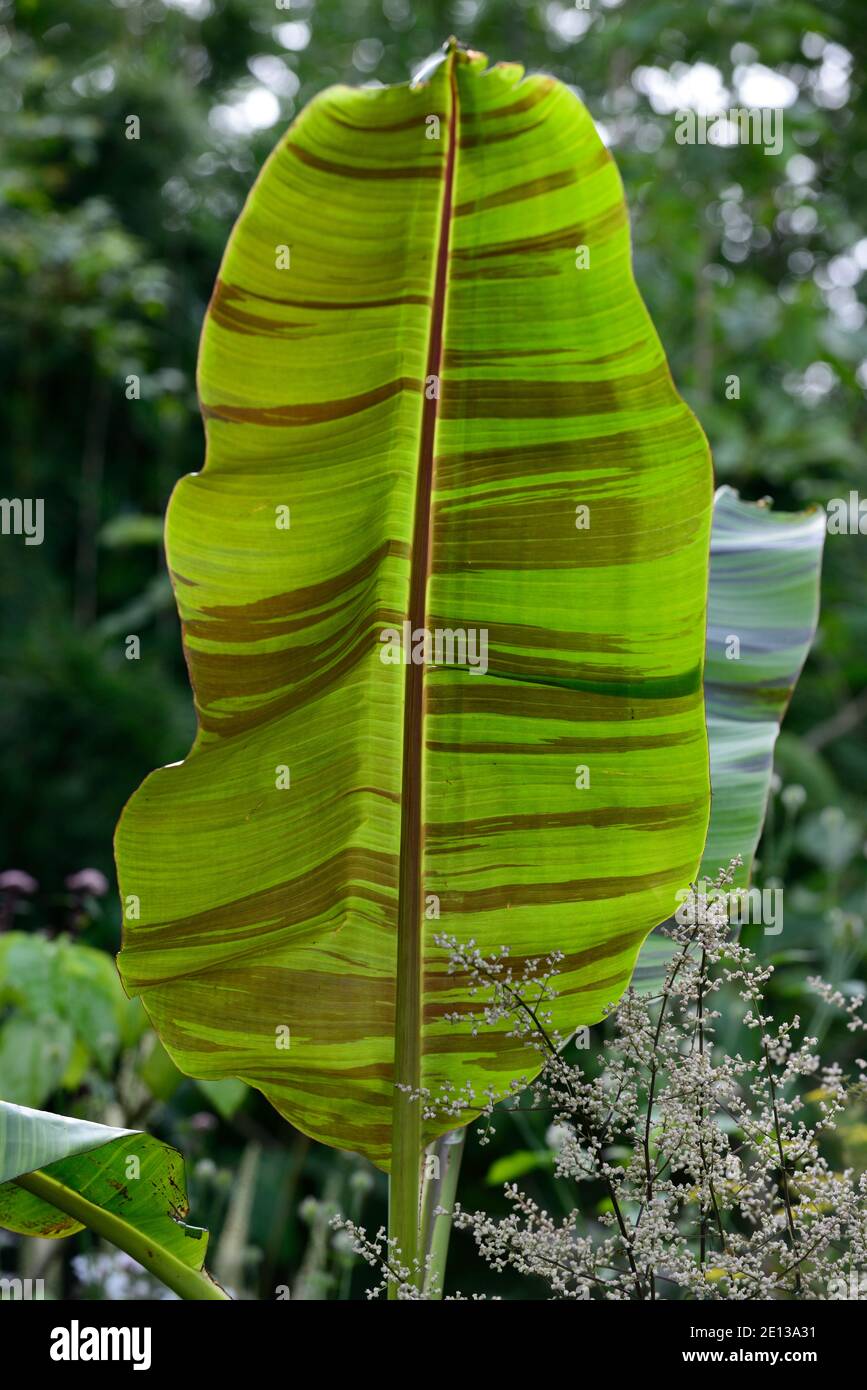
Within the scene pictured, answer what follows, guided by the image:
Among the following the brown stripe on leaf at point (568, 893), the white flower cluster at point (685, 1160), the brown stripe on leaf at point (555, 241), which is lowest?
the white flower cluster at point (685, 1160)

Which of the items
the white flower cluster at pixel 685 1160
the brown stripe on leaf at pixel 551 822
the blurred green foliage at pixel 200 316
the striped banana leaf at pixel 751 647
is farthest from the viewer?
the blurred green foliage at pixel 200 316

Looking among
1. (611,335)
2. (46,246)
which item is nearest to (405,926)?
(611,335)

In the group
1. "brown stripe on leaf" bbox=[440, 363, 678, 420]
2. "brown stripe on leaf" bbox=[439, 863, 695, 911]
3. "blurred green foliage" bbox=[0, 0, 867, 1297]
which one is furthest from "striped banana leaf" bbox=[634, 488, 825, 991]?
"blurred green foliage" bbox=[0, 0, 867, 1297]

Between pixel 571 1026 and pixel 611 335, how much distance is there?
48 cm

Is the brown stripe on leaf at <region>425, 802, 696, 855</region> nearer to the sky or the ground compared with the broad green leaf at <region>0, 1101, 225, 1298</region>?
nearer to the sky

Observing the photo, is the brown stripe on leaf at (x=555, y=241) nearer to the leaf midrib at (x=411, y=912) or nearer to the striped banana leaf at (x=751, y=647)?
the leaf midrib at (x=411, y=912)

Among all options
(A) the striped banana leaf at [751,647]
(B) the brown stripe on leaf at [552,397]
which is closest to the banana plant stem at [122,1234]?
(A) the striped banana leaf at [751,647]

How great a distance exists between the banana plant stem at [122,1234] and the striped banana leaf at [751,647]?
46cm

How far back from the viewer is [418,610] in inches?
31.4

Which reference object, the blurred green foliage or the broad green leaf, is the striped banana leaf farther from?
the blurred green foliage

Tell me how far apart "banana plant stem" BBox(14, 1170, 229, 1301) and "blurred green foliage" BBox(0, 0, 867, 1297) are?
4.56 feet

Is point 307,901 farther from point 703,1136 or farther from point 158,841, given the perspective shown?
point 703,1136

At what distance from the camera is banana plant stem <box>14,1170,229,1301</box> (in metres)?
0.73

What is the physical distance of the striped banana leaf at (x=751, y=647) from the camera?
104cm
